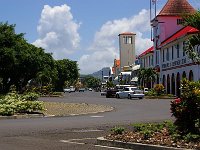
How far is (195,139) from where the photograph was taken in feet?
36.3

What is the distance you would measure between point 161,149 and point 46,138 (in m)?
5.17

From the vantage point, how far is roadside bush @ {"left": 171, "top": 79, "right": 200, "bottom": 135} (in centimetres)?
1173

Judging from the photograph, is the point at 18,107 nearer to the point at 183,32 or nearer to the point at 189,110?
the point at 189,110

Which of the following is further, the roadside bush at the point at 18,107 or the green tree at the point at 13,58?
the green tree at the point at 13,58

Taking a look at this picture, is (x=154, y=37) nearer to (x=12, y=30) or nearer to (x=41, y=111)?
(x=12, y=30)

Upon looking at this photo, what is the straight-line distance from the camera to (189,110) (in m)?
11.8

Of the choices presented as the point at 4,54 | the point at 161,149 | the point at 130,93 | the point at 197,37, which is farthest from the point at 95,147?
the point at 130,93

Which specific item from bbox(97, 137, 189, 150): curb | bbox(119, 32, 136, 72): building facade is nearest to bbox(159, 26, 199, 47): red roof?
bbox(97, 137, 189, 150): curb

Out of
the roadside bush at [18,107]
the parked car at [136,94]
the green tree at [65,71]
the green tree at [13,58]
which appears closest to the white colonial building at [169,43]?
the parked car at [136,94]

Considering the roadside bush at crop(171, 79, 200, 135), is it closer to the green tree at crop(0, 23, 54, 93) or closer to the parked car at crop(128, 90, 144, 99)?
the green tree at crop(0, 23, 54, 93)

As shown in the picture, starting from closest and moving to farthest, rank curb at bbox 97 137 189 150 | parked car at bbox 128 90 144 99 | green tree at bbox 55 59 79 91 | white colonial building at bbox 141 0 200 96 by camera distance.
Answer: curb at bbox 97 137 189 150 < parked car at bbox 128 90 144 99 < white colonial building at bbox 141 0 200 96 < green tree at bbox 55 59 79 91

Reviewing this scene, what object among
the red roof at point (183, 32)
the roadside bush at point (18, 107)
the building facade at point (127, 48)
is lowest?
the roadside bush at point (18, 107)

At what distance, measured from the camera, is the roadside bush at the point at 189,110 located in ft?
38.5

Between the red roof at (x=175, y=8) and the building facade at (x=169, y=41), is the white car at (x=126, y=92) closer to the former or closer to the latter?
the building facade at (x=169, y=41)
